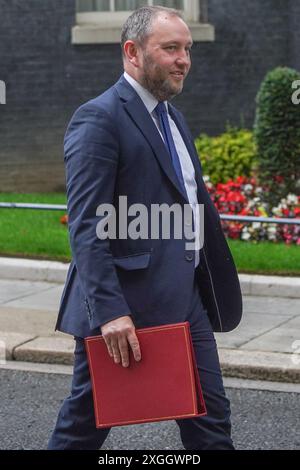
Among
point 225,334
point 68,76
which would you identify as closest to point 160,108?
point 225,334

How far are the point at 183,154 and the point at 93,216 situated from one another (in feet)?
1.87

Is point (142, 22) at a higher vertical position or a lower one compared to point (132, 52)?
higher

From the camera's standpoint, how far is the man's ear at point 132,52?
175 inches

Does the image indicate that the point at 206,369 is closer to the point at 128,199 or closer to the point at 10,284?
the point at 128,199

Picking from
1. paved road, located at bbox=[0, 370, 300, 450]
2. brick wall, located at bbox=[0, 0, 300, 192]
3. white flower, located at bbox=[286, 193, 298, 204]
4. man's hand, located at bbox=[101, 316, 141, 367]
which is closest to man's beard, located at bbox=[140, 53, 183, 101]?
man's hand, located at bbox=[101, 316, 141, 367]

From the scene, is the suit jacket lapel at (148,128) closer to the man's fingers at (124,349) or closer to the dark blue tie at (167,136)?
the dark blue tie at (167,136)

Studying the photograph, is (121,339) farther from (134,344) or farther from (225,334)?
(225,334)

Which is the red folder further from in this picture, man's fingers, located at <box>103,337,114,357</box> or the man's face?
the man's face

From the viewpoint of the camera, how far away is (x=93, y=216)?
4.28 metres

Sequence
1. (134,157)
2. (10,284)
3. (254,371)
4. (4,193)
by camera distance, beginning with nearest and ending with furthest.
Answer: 1. (134,157)
2. (254,371)
3. (10,284)
4. (4,193)

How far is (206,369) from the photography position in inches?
175

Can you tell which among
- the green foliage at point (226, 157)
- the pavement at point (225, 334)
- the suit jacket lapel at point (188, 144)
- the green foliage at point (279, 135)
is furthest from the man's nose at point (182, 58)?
the green foliage at point (226, 157)
